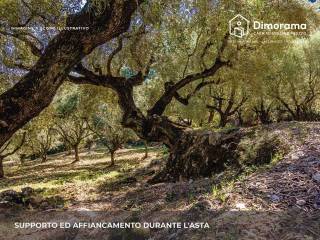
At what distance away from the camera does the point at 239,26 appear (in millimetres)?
15492

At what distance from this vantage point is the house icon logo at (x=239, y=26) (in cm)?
1485

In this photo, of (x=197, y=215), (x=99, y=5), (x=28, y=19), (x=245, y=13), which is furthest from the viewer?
(x=245, y=13)

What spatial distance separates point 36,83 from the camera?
8242mm

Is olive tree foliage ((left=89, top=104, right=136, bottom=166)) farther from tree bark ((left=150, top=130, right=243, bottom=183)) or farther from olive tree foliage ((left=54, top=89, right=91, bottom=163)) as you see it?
tree bark ((left=150, top=130, right=243, bottom=183))

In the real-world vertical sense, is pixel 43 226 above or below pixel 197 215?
below

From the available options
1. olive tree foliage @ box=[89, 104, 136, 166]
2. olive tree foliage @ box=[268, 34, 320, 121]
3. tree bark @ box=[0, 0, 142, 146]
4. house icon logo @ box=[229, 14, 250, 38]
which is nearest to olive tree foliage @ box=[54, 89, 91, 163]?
olive tree foliage @ box=[89, 104, 136, 166]

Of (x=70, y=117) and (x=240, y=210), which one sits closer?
(x=240, y=210)

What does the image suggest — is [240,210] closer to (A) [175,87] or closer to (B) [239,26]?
(A) [175,87]

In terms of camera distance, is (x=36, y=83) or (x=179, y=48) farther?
(x=179, y=48)

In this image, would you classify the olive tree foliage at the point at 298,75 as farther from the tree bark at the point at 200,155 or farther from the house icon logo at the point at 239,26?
the tree bark at the point at 200,155

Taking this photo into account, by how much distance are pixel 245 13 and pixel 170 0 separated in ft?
12.4

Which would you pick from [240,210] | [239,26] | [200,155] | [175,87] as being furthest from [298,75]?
[240,210]

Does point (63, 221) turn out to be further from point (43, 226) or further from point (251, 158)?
point (251, 158)

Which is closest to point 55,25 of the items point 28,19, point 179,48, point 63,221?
point 28,19
